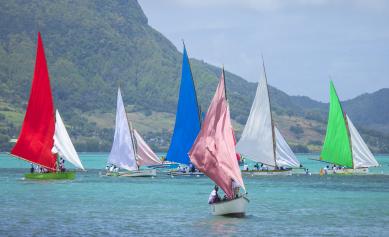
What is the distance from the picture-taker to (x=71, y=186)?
97.1 m

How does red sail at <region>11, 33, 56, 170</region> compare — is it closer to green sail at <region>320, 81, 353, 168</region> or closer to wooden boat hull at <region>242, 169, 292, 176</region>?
wooden boat hull at <region>242, 169, 292, 176</region>

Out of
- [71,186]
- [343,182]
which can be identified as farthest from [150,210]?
[343,182]

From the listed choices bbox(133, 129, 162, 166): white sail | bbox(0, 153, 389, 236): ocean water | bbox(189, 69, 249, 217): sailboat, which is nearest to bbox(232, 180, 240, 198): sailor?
bbox(189, 69, 249, 217): sailboat

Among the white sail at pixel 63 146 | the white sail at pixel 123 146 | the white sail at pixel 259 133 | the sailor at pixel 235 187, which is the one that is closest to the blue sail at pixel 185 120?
the white sail at pixel 123 146

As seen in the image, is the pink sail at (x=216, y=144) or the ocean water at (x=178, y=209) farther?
the pink sail at (x=216, y=144)

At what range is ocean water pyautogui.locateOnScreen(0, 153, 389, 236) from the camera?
2158 inches

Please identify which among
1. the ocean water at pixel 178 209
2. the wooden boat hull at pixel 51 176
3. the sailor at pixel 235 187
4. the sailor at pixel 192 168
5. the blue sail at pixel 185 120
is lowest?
the ocean water at pixel 178 209

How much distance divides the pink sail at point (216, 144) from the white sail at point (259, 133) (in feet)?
184

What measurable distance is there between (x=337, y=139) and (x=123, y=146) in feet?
103

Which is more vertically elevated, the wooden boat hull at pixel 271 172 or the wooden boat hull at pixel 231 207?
the wooden boat hull at pixel 271 172

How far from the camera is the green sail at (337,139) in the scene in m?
123

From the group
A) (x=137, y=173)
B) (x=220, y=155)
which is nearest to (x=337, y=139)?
(x=137, y=173)

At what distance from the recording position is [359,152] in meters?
124

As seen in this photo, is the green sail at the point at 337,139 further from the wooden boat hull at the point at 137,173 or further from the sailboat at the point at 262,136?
the wooden boat hull at the point at 137,173
